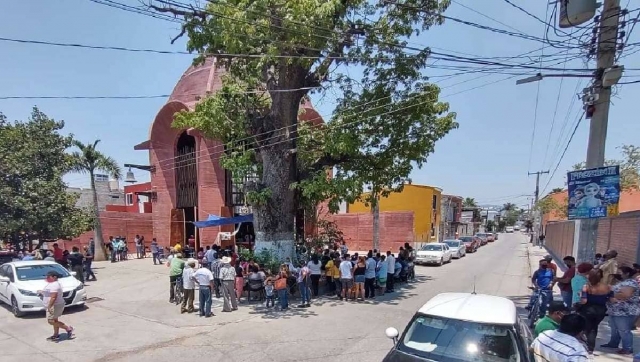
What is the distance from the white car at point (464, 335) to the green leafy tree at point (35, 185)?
60.3ft

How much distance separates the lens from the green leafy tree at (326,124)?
1257 centimetres

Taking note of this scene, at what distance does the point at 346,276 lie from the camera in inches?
487

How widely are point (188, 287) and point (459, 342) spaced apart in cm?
814

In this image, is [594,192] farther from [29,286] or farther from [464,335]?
[29,286]

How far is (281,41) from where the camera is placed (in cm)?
1112

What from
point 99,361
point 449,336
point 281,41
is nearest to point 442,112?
point 281,41

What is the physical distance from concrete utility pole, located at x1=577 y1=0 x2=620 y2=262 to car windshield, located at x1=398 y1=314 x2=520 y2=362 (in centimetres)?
495

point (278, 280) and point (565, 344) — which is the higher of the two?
point (565, 344)

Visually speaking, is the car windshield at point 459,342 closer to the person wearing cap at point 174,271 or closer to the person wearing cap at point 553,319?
the person wearing cap at point 553,319

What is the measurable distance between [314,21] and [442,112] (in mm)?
5949

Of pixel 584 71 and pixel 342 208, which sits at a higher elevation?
pixel 584 71

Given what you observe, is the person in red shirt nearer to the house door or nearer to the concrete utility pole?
the concrete utility pole

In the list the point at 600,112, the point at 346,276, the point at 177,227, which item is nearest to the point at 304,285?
the point at 346,276

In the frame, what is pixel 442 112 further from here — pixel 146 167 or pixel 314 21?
pixel 146 167
